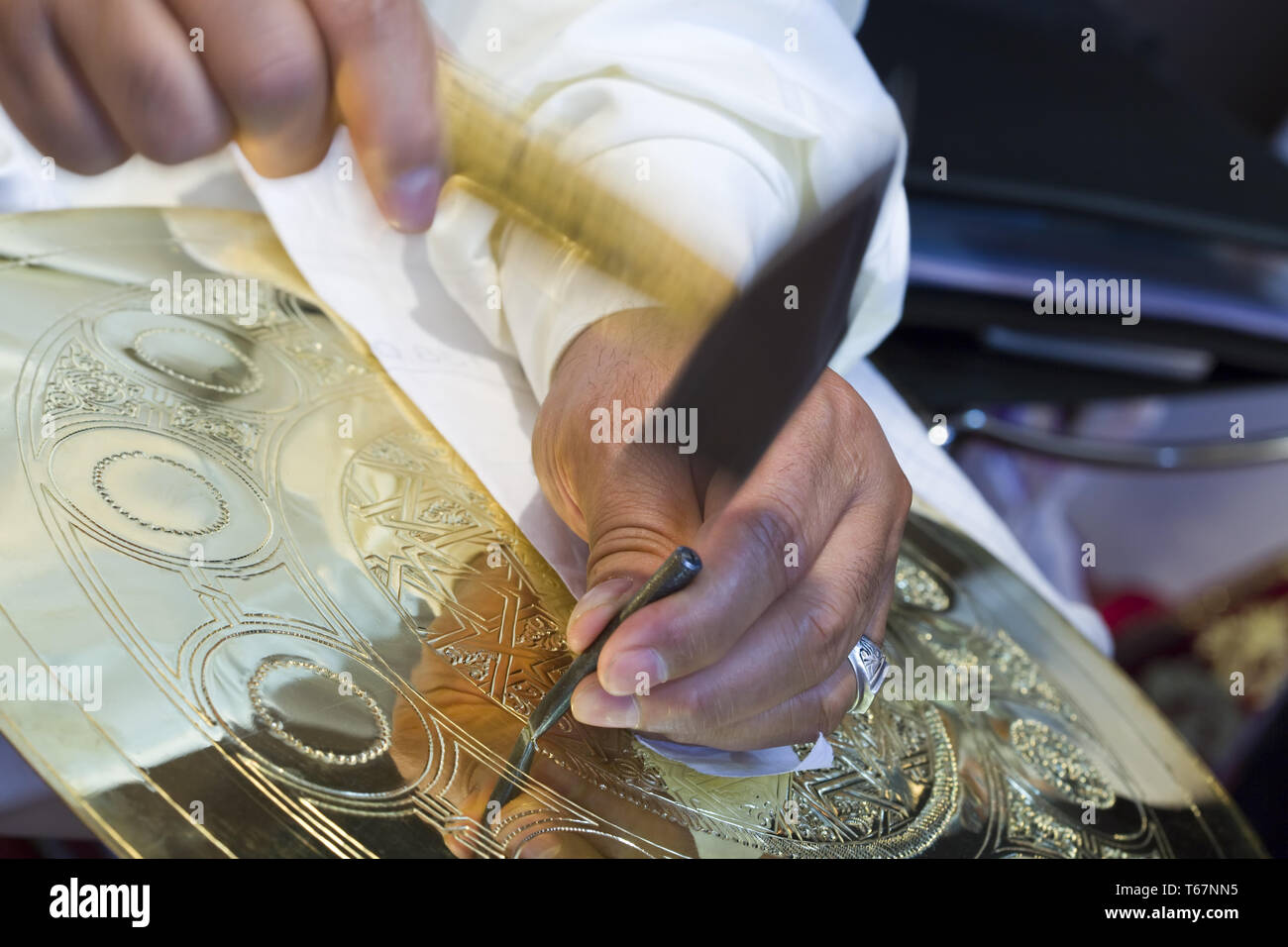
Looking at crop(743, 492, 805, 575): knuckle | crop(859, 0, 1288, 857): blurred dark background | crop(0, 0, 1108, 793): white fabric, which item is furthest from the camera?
crop(859, 0, 1288, 857): blurred dark background

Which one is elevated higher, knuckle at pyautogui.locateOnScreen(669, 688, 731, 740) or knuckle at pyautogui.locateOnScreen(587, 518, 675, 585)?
knuckle at pyautogui.locateOnScreen(587, 518, 675, 585)

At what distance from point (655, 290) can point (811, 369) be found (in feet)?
0.49

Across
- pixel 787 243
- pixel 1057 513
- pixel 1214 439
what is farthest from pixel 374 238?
pixel 1057 513

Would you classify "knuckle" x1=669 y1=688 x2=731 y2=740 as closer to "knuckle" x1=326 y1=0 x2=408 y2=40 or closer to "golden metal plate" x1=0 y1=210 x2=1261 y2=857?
"golden metal plate" x1=0 y1=210 x2=1261 y2=857

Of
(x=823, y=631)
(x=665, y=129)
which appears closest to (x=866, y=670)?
(x=823, y=631)

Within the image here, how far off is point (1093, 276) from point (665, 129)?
66 centimetres

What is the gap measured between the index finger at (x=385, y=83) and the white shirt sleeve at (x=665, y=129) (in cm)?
10

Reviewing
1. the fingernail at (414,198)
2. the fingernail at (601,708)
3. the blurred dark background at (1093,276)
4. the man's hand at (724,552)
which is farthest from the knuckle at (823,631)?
the blurred dark background at (1093,276)

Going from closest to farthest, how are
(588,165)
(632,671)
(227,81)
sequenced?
(632,671) → (227,81) → (588,165)

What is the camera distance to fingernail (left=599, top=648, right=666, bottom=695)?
0.45 metres

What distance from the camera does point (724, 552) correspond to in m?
0.50

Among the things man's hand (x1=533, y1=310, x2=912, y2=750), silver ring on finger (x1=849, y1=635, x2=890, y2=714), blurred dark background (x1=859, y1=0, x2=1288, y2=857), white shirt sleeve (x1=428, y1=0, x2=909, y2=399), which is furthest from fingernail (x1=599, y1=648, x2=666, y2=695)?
blurred dark background (x1=859, y1=0, x2=1288, y2=857)

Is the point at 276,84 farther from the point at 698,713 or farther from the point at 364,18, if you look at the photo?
the point at 698,713

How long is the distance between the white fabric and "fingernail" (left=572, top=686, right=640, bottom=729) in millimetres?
219
